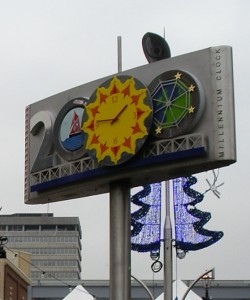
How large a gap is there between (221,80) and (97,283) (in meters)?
66.0

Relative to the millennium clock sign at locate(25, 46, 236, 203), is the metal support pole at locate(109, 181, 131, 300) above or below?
below

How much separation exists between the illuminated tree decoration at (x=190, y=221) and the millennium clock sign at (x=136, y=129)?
14518mm

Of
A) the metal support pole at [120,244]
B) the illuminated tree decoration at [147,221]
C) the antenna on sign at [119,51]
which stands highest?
the antenna on sign at [119,51]

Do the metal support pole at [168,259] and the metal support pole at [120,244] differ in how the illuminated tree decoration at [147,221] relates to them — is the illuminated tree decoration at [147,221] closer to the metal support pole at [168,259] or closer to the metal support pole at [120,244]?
the metal support pole at [168,259]

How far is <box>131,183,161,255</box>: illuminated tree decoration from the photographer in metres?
42.1

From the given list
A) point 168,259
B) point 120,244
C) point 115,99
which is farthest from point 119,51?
point 168,259

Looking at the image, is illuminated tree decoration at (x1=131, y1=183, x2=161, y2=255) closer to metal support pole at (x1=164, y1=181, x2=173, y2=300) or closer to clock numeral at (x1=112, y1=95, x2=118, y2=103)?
metal support pole at (x1=164, y1=181, x2=173, y2=300)

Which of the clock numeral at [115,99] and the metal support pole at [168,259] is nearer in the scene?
the clock numeral at [115,99]

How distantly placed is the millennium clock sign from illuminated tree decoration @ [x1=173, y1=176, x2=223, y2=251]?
47.6 feet

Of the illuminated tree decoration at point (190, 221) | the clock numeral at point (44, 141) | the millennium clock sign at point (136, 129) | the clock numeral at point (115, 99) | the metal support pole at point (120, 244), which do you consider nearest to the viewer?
the millennium clock sign at point (136, 129)

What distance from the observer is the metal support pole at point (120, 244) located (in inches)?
1029

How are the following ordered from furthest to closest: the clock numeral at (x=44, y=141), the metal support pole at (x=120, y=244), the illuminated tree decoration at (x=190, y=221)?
the illuminated tree decoration at (x=190, y=221), the clock numeral at (x=44, y=141), the metal support pole at (x=120, y=244)

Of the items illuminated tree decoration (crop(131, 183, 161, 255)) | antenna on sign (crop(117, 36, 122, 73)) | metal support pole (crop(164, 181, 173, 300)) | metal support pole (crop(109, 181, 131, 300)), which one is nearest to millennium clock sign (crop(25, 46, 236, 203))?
metal support pole (crop(109, 181, 131, 300))

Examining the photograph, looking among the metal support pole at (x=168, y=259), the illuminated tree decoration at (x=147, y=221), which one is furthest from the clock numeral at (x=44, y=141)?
the metal support pole at (x=168, y=259)
